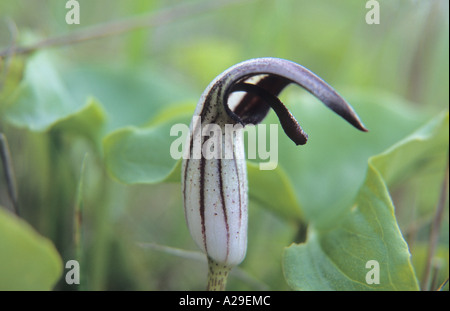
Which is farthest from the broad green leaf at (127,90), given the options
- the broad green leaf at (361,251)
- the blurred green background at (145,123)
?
the broad green leaf at (361,251)

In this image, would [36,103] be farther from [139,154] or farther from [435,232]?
[435,232]

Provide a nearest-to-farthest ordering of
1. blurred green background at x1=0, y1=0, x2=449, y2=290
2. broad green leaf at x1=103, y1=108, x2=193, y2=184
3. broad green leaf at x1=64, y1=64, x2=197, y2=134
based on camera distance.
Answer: broad green leaf at x1=103, y1=108, x2=193, y2=184 → blurred green background at x1=0, y1=0, x2=449, y2=290 → broad green leaf at x1=64, y1=64, x2=197, y2=134

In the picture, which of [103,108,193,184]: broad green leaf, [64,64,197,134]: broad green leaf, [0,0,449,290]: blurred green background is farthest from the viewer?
[64,64,197,134]: broad green leaf

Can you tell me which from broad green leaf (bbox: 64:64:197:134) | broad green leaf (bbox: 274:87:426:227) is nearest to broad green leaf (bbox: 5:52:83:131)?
broad green leaf (bbox: 64:64:197:134)

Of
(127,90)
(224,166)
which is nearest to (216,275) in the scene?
(224,166)

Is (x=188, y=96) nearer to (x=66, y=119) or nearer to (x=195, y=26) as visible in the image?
(x=66, y=119)

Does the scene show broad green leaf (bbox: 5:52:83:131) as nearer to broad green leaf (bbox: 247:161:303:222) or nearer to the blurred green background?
the blurred green background

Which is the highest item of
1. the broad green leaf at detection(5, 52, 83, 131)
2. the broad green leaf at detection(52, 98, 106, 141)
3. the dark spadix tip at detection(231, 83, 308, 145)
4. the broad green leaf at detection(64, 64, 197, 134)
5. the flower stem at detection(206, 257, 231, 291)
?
the broad green leaf at detection(64, 64, 197, 134)
